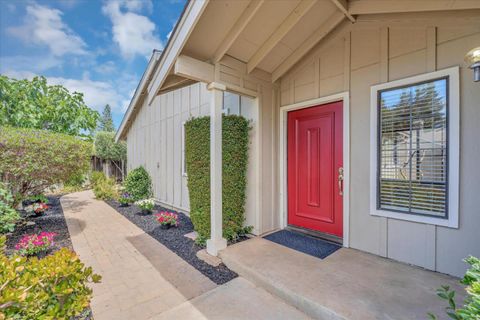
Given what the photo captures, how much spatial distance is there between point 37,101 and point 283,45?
28.2 ft

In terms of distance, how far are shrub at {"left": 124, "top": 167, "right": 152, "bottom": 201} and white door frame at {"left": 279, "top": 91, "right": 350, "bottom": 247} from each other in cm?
566

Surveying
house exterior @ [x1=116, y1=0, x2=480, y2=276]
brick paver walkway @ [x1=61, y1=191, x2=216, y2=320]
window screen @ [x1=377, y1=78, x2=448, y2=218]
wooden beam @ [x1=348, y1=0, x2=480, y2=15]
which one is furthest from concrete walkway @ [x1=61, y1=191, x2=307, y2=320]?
wooden beam @ [x1=348, y1=0, x2=480, y2=15]

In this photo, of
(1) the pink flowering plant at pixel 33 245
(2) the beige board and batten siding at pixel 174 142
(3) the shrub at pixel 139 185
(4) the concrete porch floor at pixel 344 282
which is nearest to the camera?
(4) the concrete porch floor at pixel 344 282

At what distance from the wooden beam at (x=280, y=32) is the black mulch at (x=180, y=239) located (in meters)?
3.17

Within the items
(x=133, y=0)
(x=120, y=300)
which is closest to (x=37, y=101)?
(x=133, y=0)

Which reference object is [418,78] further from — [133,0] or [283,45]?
[133,0]

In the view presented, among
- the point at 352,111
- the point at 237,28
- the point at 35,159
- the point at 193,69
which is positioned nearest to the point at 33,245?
the point at 35,159

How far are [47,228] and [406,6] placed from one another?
7.63 meters

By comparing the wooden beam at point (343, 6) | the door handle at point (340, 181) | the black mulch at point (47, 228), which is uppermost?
the wooden beam at point (343, 6)

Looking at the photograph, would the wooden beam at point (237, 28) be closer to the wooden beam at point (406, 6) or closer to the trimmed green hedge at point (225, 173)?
the trimmed green hedge at point (225, 173)

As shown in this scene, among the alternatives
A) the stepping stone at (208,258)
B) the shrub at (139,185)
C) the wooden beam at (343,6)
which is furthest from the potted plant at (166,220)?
the wooden beam at (343,6)

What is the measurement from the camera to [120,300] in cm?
242

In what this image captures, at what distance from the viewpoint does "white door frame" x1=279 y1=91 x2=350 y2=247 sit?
11.1 feet

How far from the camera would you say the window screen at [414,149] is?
8.68 ft
